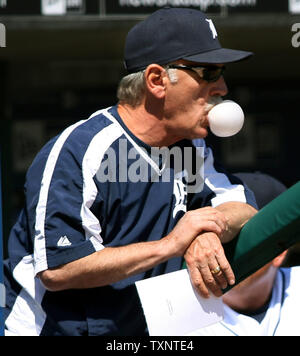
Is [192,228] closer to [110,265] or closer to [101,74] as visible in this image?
[110,265]

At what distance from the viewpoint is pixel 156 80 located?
169cm

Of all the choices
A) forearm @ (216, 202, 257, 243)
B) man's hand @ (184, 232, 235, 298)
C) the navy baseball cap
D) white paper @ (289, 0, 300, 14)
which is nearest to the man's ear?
the navy baseball cap

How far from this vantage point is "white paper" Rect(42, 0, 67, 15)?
3.20 m

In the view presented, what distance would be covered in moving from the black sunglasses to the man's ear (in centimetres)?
3

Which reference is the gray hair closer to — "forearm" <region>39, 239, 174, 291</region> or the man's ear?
the man's ear

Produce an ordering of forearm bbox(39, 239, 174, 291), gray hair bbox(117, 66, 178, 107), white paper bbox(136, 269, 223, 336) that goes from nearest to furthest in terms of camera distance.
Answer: white paper bbox(136, 269, 223, 336), forearm bbox(39, 239, 174, 291), gray hair bbox(117, 66, 178, 107)

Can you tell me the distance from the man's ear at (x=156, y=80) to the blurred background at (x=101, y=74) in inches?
61.8

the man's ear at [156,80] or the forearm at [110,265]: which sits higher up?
the man's ear at [156,80]

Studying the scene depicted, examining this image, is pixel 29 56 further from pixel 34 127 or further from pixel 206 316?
pixel 206 316

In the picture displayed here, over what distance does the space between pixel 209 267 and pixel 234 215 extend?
18 centimetres

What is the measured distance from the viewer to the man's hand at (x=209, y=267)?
1.46m

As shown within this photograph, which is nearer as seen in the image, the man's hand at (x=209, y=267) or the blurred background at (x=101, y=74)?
the man's hand at (x=209, y=267)

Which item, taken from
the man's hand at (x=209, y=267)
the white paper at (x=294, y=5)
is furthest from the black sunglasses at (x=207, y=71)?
the white paper at (x=294, y=5)

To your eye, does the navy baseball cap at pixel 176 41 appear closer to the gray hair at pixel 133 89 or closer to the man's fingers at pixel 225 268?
the gray hair at pixel 133 89
